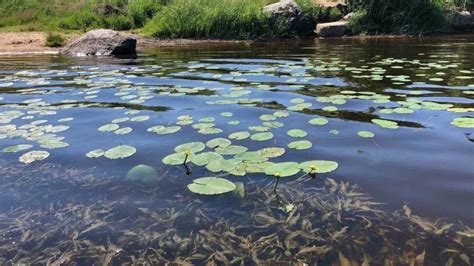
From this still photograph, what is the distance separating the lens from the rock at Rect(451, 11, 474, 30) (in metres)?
19.7

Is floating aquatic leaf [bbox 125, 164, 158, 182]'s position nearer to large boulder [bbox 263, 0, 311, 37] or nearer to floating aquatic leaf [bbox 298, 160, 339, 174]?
floating aquatic leaf [bbox 298, 160, 339, 174]

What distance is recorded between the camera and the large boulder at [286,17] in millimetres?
17484

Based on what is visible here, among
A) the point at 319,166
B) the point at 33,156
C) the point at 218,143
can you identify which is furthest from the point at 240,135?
the point at 33,156

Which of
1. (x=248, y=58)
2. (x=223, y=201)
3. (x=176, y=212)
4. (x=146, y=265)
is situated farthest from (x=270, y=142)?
(x=248, y=58)

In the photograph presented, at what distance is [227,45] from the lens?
15352mm

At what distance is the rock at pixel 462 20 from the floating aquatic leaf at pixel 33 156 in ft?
65.0

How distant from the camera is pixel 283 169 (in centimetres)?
342

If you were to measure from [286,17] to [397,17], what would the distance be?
15.7 feet

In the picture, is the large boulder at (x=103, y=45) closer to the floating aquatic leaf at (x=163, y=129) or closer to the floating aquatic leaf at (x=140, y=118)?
the floating aquatic leaf at (x=140, y=118)

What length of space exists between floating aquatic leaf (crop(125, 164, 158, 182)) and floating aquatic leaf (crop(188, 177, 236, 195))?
0.42 m

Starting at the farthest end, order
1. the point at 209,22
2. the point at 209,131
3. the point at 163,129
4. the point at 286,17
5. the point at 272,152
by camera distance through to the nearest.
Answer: the point at 286,17, the point at 209,22, the point at 163,129, the point at 209,131, the point at 272,152

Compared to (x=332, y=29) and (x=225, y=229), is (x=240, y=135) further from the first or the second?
(x=332, y=29)

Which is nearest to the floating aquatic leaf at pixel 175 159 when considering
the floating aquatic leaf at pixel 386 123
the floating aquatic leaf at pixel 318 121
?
the floating aquatic leaf at pixel 318 121

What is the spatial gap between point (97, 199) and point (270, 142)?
5.66 feet
